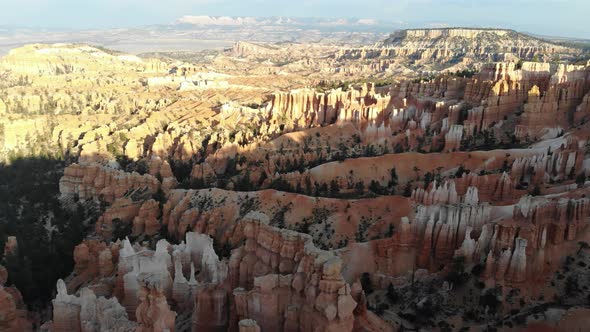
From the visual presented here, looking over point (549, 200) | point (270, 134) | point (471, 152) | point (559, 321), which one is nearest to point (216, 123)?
point (270, 134)

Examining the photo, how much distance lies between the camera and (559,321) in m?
19.9

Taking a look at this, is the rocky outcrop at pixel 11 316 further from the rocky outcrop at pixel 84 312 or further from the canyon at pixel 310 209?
the rocky outcrop at pixel 84 312

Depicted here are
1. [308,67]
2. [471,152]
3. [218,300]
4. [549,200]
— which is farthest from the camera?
[308,67]

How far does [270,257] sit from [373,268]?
10.5m

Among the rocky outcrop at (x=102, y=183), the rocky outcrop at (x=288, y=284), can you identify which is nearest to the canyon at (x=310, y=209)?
the rocky outcrop at (x=288, y=284)

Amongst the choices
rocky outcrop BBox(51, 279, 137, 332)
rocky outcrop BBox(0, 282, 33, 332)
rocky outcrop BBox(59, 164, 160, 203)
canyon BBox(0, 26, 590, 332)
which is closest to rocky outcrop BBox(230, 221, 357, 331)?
canyon BBox(0, 26, 590, 332)

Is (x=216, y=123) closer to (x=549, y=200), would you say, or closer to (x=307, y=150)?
(x=307, y=150)

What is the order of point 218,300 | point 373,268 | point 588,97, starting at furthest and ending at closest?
point 588,97
point 373,268
point 218,300

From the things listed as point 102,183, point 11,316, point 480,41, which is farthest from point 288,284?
point 480,41

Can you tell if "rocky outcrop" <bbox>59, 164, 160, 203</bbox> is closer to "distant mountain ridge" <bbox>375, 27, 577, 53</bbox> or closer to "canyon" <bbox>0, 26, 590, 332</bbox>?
"canyon" <bbox>0, 26, 590, 332</bbox>

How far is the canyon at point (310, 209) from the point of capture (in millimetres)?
19609

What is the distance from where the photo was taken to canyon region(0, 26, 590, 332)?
64.3 ft

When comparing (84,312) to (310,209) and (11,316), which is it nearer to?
(11,316)

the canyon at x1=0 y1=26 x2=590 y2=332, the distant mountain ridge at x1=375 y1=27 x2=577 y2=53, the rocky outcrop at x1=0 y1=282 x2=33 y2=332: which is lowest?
the rocky outcrop at x1=0 y1=282 x2=33 y2=332
